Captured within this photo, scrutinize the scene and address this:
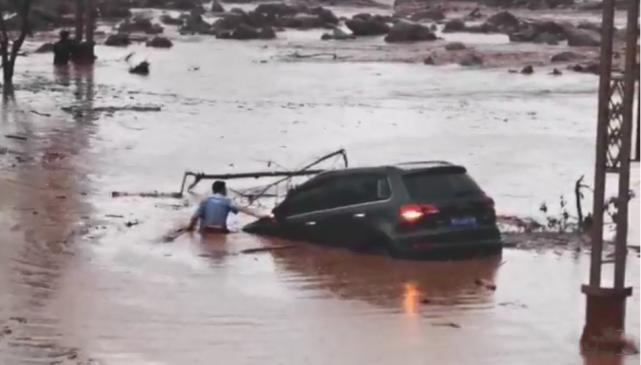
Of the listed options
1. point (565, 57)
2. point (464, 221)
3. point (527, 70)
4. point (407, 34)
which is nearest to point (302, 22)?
point (407, 34)

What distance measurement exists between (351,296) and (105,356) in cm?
432

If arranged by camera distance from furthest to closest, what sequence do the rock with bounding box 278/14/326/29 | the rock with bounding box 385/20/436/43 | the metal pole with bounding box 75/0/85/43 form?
the rock with bounding box 278/14/326/29
the rock with bounding box 385/20/436/43
the metal pole with bounding box 75/0/85/43

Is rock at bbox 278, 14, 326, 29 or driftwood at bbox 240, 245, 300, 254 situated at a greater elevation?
rock at bbox 278, 14, 326, 29

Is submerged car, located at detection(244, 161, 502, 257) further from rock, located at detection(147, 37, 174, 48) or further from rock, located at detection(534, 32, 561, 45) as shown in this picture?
rock, located at detection(534, 32, 561, 45)

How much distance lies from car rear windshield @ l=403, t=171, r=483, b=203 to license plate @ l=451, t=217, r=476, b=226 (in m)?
0.30

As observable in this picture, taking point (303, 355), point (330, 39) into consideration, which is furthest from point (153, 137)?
point (330, 39)

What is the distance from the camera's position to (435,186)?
18.4 metres

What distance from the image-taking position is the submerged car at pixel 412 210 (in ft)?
60.0

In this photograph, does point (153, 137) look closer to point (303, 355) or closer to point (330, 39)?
point (303, 355)

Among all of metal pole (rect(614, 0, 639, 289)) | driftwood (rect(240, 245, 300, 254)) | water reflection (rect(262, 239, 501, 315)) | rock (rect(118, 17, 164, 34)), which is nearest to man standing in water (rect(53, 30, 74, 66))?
rock (rect(118, 17, 164, 34))

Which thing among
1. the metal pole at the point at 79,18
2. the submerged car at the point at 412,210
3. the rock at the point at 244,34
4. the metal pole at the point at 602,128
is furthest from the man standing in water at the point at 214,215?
the rock at the point at 244,34

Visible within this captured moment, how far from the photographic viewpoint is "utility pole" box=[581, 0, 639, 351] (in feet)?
43.6

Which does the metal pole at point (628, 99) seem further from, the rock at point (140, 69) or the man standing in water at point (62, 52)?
the man standing in water at point (62, 52)

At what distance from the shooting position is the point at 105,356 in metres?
13.5
